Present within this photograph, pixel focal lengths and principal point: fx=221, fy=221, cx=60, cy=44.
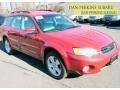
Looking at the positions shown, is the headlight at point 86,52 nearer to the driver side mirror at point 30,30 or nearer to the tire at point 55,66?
the tire at point 55,66

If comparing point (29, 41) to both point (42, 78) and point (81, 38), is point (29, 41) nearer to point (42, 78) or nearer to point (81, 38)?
point (42, 78)

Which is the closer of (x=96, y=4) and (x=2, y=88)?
(x=2, y=88)

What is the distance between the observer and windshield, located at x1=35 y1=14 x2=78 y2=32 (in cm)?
596

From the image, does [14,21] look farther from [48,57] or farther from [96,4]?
[96,4]

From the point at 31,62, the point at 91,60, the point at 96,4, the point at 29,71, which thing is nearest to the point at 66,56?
the point at 91,60

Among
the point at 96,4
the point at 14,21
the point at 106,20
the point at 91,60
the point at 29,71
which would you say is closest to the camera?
the point at 91,60

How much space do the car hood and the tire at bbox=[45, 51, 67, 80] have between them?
1.36 ft

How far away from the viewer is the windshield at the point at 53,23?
19.6 feet

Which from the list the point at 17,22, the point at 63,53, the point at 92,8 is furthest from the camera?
the point at 92,8

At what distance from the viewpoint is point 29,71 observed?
6117 mm

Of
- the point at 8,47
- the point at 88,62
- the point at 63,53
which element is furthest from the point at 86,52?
the point at 8,47

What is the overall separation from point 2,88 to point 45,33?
5.66 ft

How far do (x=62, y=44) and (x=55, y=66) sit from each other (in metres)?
0.67

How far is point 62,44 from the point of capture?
5.08 metres
